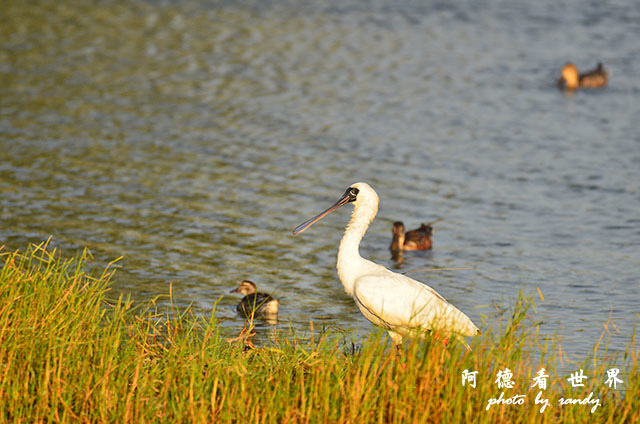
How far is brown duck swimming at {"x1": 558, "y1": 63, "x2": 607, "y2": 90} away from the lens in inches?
876

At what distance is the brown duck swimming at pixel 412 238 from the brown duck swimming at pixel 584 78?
10.8 metres

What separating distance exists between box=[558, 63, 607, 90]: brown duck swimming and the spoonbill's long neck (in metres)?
15.2

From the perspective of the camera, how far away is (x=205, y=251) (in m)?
12.5

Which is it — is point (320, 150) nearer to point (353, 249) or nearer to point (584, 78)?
point (584, 78)

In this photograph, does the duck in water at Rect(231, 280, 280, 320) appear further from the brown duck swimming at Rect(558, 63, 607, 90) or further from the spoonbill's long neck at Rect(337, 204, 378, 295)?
the brown duck swimming at Rect(558, 63, 607, 90)

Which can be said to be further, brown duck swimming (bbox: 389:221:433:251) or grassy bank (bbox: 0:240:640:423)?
brown duck swimming (bbox: 389:221:433:251)

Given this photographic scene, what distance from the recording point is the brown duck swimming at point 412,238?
1271 cm

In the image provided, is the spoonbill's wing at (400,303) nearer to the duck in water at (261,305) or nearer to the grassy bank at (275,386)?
the grassy bank at (275,386)

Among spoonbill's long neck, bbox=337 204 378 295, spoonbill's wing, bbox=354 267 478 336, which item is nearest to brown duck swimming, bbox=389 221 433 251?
spoonbill's long neck, bbox=337 204 378 295

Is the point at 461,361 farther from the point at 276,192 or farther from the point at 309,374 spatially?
the point at 276,192

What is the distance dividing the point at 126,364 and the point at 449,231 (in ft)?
25.2

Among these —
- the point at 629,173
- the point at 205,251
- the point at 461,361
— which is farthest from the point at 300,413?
the point at 629,173

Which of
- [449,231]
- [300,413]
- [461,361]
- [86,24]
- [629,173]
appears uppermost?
[86,24]

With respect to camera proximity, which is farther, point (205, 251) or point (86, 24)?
point (86, 24)
